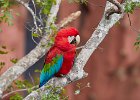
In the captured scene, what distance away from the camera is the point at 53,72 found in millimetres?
5199

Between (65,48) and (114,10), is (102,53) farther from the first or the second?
(114,10)

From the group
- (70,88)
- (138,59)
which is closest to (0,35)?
(70,88)

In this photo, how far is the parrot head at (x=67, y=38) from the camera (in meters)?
Answer: 5.05

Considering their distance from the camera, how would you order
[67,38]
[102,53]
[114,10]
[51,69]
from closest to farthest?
[114,10] → [67,38] → [51,69] → [102,53]

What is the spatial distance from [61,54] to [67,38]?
0.16 meters

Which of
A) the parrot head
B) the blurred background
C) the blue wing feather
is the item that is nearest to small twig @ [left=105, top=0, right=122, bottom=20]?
the parrot head

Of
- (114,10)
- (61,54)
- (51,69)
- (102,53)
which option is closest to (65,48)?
(61,54)

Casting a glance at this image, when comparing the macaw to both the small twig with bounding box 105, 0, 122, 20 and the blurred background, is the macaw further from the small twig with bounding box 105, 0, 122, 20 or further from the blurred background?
the blurred background

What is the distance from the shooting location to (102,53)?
8.84 meters

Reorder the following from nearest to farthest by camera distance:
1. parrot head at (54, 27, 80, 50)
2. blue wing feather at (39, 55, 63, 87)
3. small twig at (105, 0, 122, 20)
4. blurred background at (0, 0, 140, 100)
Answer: small twig at (105, 0, 122, 20), parrot head at (54, 27, 80, 50), blue wing feather at (39, 55, 63, 87), blurred background at (0, 0, 140, 100)

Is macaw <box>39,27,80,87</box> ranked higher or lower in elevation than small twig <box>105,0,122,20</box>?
lower

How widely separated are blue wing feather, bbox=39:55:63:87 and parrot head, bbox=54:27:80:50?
13 cm

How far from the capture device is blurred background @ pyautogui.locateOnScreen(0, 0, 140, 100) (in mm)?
8477

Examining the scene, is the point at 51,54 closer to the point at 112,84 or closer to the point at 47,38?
the point at 47,38
